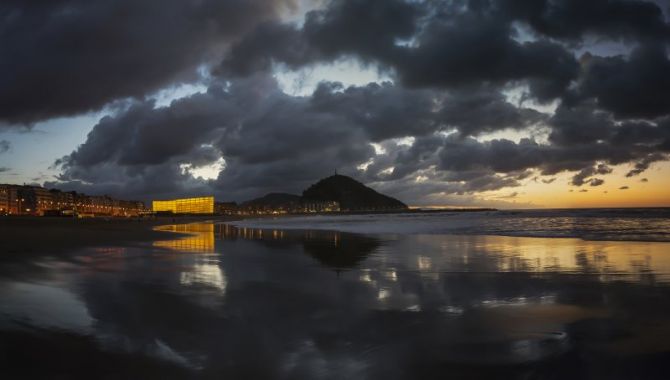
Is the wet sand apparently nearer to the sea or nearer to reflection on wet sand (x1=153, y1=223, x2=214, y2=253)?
reflection on wet sand (x1=153, y1=223, x2=214, y2=253)

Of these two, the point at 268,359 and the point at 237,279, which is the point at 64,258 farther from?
the point at 268,359

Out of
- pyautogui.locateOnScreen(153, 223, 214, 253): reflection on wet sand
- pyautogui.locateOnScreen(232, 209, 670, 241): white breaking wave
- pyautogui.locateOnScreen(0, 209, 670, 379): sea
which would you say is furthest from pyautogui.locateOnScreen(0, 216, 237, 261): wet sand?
pyautogui.locateOnScreen(232, 209, 670, 241): white breaking wave

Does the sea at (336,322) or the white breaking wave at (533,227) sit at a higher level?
the sea at (336,322)

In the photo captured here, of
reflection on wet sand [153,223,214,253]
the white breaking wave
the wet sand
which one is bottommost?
the white breaking wave

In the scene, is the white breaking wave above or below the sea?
below

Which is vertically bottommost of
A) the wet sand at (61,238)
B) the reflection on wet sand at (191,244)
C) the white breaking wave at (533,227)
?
the white breaking wave at (533,227)

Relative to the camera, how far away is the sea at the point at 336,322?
6430mm

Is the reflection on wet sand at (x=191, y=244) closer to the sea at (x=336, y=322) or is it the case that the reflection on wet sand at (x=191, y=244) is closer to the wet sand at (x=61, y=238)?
the wet sand at (x=61, y=238)

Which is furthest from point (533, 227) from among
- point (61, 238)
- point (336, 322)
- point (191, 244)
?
point (336, 322)

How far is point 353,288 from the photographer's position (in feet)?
41.9

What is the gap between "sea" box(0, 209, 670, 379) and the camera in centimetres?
643

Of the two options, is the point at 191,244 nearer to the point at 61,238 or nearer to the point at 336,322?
the point at 61,238

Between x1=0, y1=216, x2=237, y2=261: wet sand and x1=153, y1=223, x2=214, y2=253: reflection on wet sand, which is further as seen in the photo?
x1=153, y1=223, x2=214, y2=253: reflection on wet sand

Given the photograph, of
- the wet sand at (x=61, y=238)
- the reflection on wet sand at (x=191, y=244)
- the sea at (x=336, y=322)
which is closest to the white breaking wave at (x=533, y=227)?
the reflection on wet sand at (x=191, y=244)
